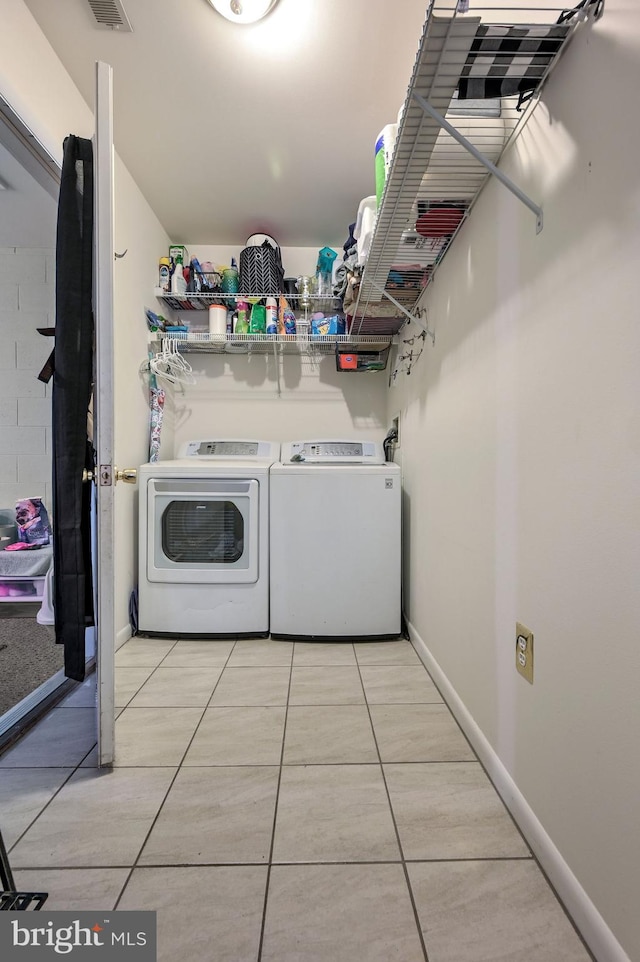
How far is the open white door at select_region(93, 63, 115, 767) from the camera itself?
1.18 m

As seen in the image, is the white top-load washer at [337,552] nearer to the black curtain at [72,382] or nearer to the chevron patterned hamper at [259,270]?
the black curtain at [72,382]

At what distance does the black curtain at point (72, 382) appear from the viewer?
4.28 ft

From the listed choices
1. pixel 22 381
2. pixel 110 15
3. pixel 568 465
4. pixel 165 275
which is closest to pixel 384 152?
pixel 110 15

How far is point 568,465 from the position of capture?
871 mm

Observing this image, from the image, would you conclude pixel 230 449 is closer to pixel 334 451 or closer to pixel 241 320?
pixel 334 451

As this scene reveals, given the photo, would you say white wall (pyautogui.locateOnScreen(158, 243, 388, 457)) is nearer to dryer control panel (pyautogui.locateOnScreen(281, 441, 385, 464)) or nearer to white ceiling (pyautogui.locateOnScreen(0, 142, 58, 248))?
dryer control panel (pyautogui.locateOnScreen(281, 441, 385, 464))

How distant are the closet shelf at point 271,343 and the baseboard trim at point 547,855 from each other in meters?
1.99

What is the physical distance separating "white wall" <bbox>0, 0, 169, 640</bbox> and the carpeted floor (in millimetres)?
333

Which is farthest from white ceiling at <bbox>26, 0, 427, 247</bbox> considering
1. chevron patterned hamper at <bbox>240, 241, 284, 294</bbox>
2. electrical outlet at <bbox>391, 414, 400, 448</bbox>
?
electrical outlet at <bbox>391, 414, 400, 448</bbox>

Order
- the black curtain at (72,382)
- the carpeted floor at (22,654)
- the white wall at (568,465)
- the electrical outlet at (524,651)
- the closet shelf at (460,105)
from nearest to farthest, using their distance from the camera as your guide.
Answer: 1. the white wall at (568,465)
2. the closet shelf at (460,105)
3. the electrical outlet at (524,651)
4. the black curtain at (72,382)
5. the carpeted floor at (22,654)

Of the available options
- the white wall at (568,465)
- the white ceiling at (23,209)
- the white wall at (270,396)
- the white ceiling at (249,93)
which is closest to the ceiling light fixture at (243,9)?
the white ceiling at (249,93)

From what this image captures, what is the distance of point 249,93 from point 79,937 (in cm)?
254

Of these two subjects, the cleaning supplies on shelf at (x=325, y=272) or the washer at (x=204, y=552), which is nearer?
the washer at (x=204, y=552)

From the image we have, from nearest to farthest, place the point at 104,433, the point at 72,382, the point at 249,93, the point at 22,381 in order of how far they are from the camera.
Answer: the point at 104,433 → the point at 72,382 → the point at 249,93 → the point at 22,381
